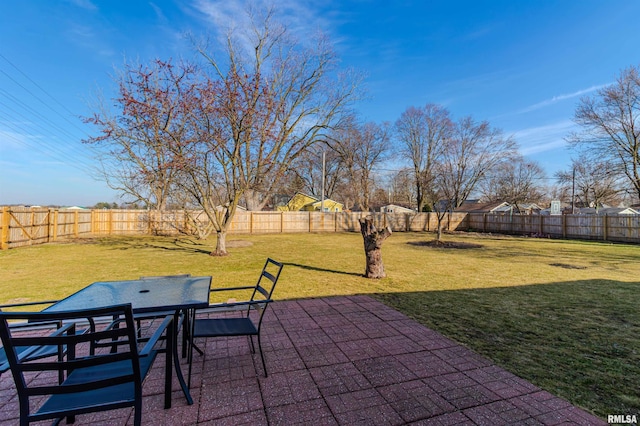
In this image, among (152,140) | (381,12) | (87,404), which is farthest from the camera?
(381,12)

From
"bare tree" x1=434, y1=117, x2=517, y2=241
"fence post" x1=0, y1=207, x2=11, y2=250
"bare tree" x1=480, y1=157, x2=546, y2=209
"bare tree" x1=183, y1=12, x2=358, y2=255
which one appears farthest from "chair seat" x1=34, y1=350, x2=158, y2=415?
"bare tree" x1=480, y1=157, x2=546, y2=209

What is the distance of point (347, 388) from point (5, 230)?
1431cm

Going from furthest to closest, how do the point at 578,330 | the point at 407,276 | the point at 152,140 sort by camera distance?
the point at 152,140 < the point at 407,276 < the point at 578,330

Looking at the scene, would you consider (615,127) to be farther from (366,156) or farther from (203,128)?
(203,128)

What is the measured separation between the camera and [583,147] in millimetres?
19031

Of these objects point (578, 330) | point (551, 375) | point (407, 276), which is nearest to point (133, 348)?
point (551, 375)

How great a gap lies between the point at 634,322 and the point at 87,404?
5927mm

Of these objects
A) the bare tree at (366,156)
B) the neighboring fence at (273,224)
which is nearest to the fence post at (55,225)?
the neighboring fence at (273,224)

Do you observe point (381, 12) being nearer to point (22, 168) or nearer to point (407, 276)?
point (407, 276)

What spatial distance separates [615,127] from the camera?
1831cm

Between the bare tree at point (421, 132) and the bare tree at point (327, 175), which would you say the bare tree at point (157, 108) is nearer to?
the bare tree at point (421, 132)

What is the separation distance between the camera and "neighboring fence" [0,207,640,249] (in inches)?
485

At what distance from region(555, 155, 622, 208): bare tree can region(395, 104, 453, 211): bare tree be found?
33.3 ft

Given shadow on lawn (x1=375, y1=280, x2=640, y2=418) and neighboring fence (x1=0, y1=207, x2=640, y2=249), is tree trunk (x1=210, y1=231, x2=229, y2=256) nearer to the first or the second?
shadow on lawn (x1=375, y1=280, x2=640, y2=418)
